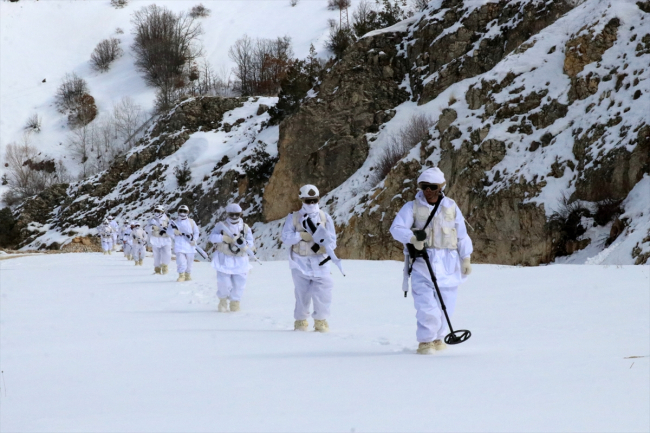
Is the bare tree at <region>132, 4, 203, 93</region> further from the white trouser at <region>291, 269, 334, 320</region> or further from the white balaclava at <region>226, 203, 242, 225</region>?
the white trouser at <region>291, 269, 334, 320</region>

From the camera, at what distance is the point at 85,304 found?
13.5 m

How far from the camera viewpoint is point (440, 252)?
6977mm

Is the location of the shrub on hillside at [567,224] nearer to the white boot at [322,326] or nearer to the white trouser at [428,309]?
the white boot at [322,326]

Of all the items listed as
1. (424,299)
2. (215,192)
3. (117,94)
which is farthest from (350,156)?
(117,94)

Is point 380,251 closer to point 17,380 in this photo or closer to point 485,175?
point 485,175

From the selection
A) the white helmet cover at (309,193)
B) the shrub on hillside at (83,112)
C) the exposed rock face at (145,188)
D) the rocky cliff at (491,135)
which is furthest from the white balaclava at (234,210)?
the shrub on hillside at (83,112)

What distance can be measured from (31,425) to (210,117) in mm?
57343

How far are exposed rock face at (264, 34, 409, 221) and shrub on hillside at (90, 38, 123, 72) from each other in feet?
174

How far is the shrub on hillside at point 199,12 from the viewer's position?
92.4 meters

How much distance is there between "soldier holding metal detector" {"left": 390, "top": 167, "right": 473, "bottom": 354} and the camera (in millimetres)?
6758

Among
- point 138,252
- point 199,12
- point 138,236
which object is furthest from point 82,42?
point 138,252

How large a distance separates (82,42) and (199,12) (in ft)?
52.2

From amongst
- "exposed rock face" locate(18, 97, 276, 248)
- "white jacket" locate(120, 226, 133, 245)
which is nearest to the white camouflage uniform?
"white jacket" locate(120, 226, 133, 245)

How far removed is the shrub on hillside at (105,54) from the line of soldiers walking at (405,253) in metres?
77.6
